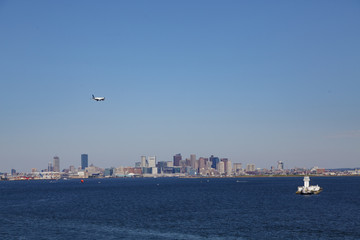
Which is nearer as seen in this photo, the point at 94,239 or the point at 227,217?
the point at 94,239

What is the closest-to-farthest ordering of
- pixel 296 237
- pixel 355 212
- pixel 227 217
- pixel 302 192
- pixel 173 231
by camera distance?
pixel 296 237
pixel 173 231
pixel 227 217
pixel 355 212
pixel 302 192

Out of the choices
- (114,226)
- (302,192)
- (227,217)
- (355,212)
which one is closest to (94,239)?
(114,226)

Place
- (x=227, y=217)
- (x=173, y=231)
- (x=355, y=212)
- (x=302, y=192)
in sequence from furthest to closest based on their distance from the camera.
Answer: (x=302, y=192) → (x=355, y=212) → (x=227, y=217) → (x=173, y=231)

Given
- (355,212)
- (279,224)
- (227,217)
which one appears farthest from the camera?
(355,212)

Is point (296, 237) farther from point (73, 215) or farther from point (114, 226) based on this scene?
point (73, 215)

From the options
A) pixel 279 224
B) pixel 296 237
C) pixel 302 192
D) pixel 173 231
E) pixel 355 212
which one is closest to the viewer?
pixel 296 237

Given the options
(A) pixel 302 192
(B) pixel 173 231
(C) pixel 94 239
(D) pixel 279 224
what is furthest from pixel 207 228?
(A) pixel 302 192

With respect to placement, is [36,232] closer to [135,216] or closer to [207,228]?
[135,216]

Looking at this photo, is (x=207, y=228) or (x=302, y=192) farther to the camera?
(x=302, y=192)
